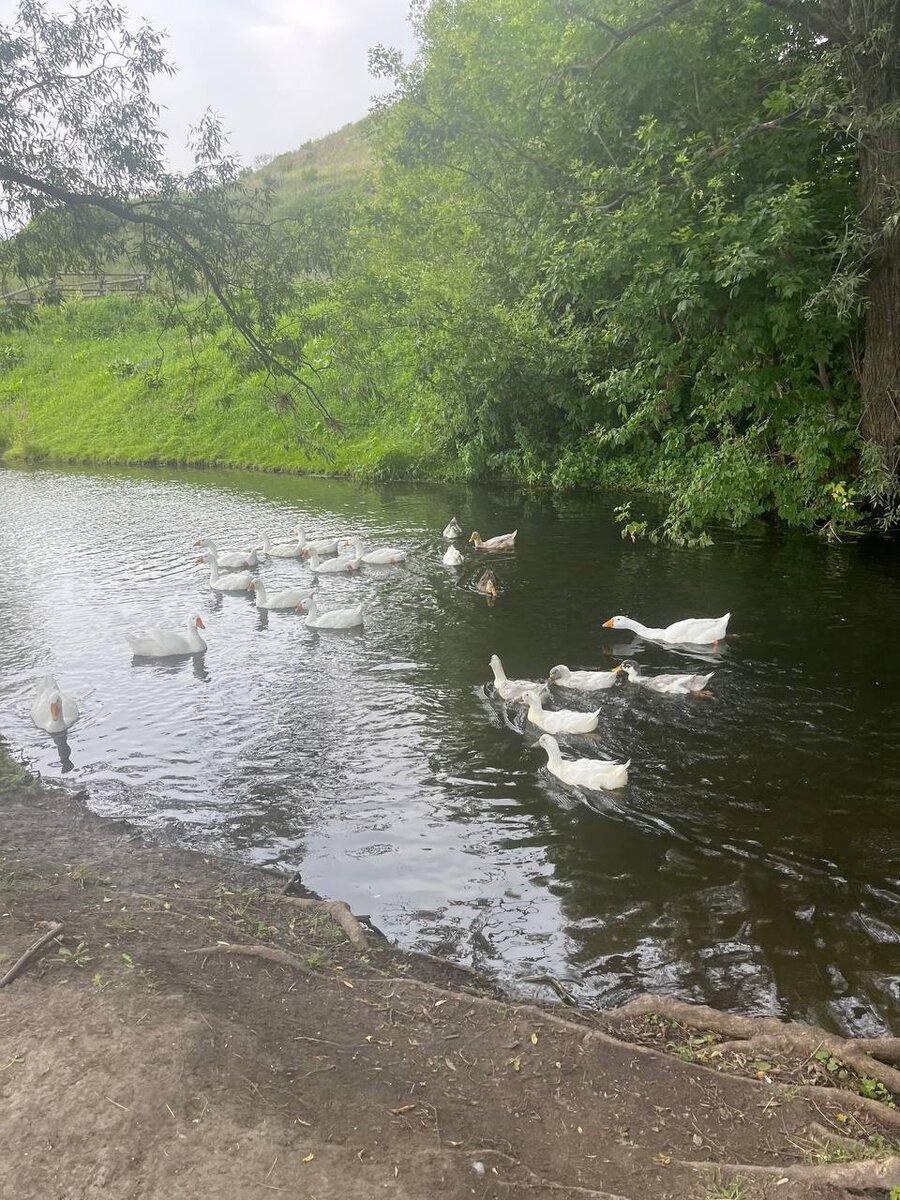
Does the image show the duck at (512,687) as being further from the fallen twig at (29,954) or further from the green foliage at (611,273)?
the fallen twig at (29,954)

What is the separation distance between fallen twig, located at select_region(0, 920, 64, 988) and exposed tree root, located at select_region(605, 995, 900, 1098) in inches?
147

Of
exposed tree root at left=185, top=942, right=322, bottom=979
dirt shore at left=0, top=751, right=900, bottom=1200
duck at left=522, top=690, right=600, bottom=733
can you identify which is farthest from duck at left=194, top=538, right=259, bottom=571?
exposed tree root at left=185, top=942, right=322, bottom=979

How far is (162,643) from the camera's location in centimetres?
1381

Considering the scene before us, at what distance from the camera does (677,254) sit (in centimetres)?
1845

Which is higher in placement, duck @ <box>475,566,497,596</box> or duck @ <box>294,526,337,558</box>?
duck @ <box>294,526,337,558</box>

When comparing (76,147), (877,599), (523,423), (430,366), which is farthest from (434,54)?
(877,599)

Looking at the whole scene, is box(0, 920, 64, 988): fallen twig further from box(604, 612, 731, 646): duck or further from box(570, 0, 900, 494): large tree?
box(570, 0, 900, 494): large tree

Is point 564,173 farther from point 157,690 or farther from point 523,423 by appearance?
point 157,690

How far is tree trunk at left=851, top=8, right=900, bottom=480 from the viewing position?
48.3 ft

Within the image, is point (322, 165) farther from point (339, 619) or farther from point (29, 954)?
point (29, 954)

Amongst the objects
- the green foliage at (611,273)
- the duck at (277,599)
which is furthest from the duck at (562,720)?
the duck at (277,599)

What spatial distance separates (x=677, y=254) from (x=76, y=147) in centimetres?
1226

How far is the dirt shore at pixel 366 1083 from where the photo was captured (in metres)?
4.00

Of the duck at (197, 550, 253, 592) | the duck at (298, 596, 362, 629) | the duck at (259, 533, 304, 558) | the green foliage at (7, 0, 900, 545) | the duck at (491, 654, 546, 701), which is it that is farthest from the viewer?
the duck at (259, 533, 304, 558)
